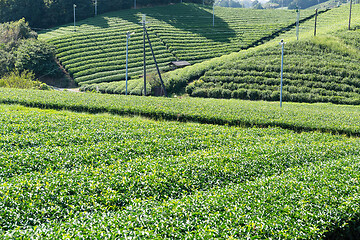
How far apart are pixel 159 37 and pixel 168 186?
218ft

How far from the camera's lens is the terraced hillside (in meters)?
63.2

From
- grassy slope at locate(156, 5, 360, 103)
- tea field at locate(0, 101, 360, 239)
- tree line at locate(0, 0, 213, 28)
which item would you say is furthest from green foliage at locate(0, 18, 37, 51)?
tea field at locate(0, 101, 360, 239)

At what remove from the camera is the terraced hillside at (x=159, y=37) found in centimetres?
6322

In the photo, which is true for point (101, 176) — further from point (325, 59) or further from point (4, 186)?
point (325, 59)

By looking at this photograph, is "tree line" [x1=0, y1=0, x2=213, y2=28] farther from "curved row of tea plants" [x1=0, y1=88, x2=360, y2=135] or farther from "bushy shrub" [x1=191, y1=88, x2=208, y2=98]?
"curved row of tea plants" [x1=0, y1=88, x2=360, y2=135]

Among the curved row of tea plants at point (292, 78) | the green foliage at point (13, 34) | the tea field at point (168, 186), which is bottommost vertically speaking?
the tea field at point (168, 186)

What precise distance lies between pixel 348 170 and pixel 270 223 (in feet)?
22.7

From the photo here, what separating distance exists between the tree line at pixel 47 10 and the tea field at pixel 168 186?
255ft

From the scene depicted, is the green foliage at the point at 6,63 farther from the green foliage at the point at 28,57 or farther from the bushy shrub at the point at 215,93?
→ the bushy shrub at the point at 215,93

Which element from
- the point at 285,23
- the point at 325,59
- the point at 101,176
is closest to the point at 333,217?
the point at 101,176

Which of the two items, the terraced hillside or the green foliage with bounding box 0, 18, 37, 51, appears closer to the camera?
the terraced hillside

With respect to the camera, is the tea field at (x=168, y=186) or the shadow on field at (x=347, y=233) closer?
the tea field at (x=168, y=186)

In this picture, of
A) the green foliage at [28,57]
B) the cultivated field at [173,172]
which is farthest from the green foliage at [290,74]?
the green foliage at [28,57]

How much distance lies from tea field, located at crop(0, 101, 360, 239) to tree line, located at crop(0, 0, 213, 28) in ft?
255
